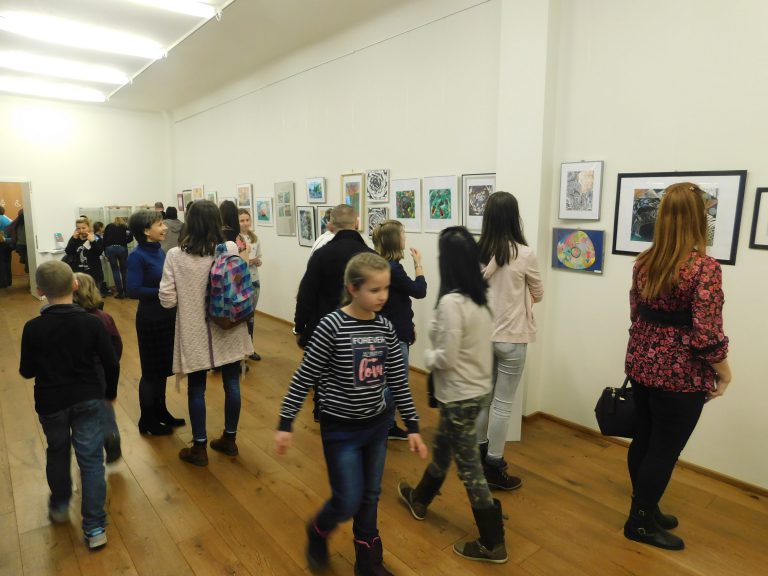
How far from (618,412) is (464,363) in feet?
3.20

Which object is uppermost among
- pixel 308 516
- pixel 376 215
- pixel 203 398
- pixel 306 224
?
Result: pixel 376 215

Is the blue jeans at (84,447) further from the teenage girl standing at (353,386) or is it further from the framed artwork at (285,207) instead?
the framed artwork at (285,207)

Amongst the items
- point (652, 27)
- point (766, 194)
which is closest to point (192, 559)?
Answer: point (766, 194)

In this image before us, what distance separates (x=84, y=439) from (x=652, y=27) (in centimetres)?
399

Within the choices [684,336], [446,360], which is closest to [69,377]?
[446,360]

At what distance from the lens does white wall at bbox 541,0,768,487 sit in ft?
9.01

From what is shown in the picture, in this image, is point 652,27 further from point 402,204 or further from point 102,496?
point 102,496

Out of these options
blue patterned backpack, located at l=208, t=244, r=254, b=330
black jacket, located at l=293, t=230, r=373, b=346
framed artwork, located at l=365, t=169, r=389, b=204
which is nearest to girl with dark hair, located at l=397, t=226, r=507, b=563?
black jacket, located at l=293, t=230, r=373, b=346

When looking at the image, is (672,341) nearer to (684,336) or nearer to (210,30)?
(684,336)

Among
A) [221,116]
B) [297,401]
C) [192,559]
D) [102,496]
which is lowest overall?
[192,559]

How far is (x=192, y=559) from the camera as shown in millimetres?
2320

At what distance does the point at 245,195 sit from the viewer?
310 inches

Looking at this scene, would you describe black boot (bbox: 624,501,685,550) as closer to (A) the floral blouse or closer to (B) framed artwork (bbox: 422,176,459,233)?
(A) the floral blouse

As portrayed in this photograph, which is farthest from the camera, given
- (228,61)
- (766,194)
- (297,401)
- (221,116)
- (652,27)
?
(221,116)
